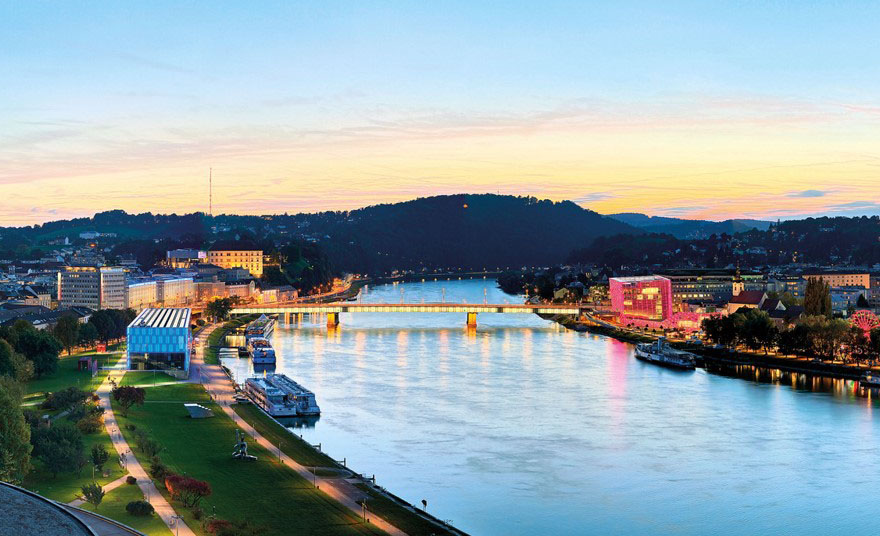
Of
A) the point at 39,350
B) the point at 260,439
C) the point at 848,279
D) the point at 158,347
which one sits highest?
the point at 848,279

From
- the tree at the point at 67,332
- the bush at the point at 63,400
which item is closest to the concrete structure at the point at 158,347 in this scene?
the tree at the point at 67,332

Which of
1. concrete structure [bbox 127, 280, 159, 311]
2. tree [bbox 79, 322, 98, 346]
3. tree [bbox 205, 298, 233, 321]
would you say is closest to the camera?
tree [bbox 79, 322, 98, 346]

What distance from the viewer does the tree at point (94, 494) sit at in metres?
14.5

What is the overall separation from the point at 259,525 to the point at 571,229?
494 ft

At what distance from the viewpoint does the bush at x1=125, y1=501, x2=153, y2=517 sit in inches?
565

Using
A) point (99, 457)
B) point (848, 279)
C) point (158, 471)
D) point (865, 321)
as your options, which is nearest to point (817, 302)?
point (865, 321)

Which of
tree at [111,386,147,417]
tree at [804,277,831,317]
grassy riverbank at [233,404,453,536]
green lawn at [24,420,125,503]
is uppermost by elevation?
tree at [804,277,831,317]

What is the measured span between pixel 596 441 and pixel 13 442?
11.7m

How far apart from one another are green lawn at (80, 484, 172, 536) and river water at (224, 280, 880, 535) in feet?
14.4

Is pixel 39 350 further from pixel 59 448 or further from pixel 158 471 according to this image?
pixel 158 471

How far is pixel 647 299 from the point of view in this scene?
5484 centimetres

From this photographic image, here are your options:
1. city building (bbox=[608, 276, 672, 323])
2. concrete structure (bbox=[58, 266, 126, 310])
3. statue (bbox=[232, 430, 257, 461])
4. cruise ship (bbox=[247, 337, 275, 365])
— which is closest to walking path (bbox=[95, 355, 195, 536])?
statue (bbox=[232, 430, 257, 461])

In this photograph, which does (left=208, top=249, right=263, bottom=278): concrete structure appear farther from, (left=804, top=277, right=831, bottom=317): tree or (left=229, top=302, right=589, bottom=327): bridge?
(left=804, top=277, right=831, bottom=317): tree

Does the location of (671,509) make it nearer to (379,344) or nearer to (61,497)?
(61,497)
